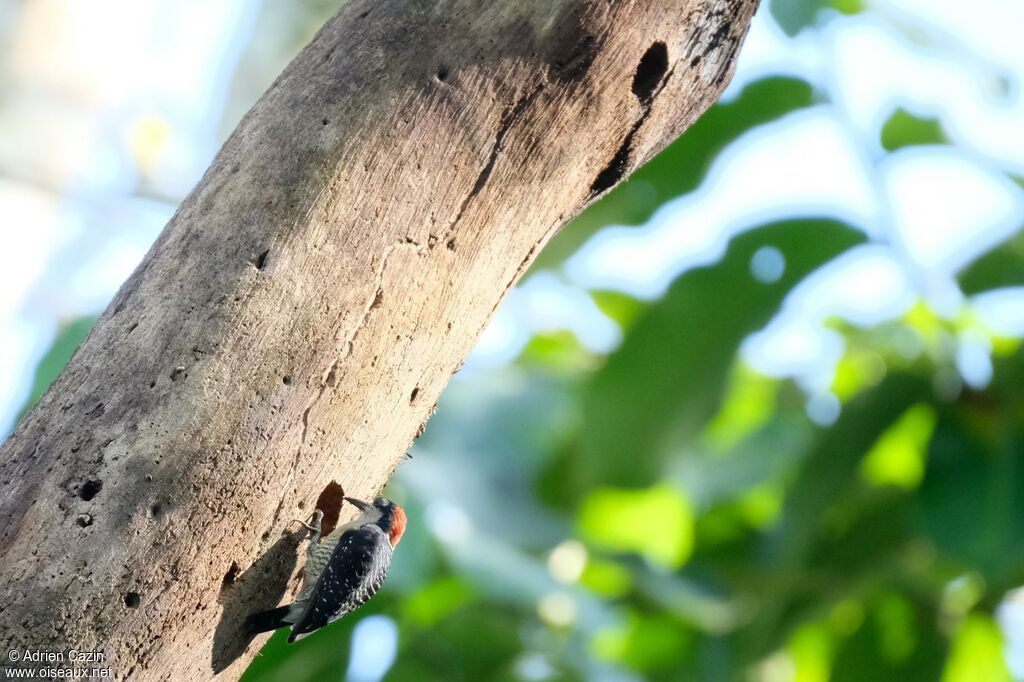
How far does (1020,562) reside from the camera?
4828 mm

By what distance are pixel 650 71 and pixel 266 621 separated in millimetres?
1535

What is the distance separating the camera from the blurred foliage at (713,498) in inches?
181

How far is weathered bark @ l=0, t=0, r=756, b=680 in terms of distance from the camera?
6.68 ft

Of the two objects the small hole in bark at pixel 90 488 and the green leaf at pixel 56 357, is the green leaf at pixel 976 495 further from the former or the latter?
the small hole in bark at pixel 90 488

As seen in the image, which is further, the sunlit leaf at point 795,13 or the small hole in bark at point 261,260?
the sunlit leaf at point 795,13

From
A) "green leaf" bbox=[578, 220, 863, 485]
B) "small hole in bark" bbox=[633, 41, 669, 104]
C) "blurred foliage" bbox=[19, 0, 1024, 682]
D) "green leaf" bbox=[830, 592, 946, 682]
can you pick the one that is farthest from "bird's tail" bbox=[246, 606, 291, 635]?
"green leaf" bbox=[830, 592, 946, 682]

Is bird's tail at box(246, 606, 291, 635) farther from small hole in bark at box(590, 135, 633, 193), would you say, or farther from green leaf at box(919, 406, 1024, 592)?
green leaf at box(919, 406, 1024, 592)

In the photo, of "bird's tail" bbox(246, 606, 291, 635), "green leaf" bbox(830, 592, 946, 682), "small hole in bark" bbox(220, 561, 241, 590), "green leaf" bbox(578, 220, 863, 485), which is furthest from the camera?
"green leaf" bbox(830, 592, 946, 682)

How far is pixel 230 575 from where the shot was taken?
7.13 ft

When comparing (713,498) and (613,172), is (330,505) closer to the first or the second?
(613,172)

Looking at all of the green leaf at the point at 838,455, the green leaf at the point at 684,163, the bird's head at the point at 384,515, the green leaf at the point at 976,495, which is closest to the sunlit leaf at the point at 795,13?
the green leaf at the point at 684,163

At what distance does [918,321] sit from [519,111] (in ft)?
11.5

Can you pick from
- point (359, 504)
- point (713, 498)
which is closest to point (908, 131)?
point (713, 498)

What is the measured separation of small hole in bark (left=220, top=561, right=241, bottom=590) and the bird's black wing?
0.34m
